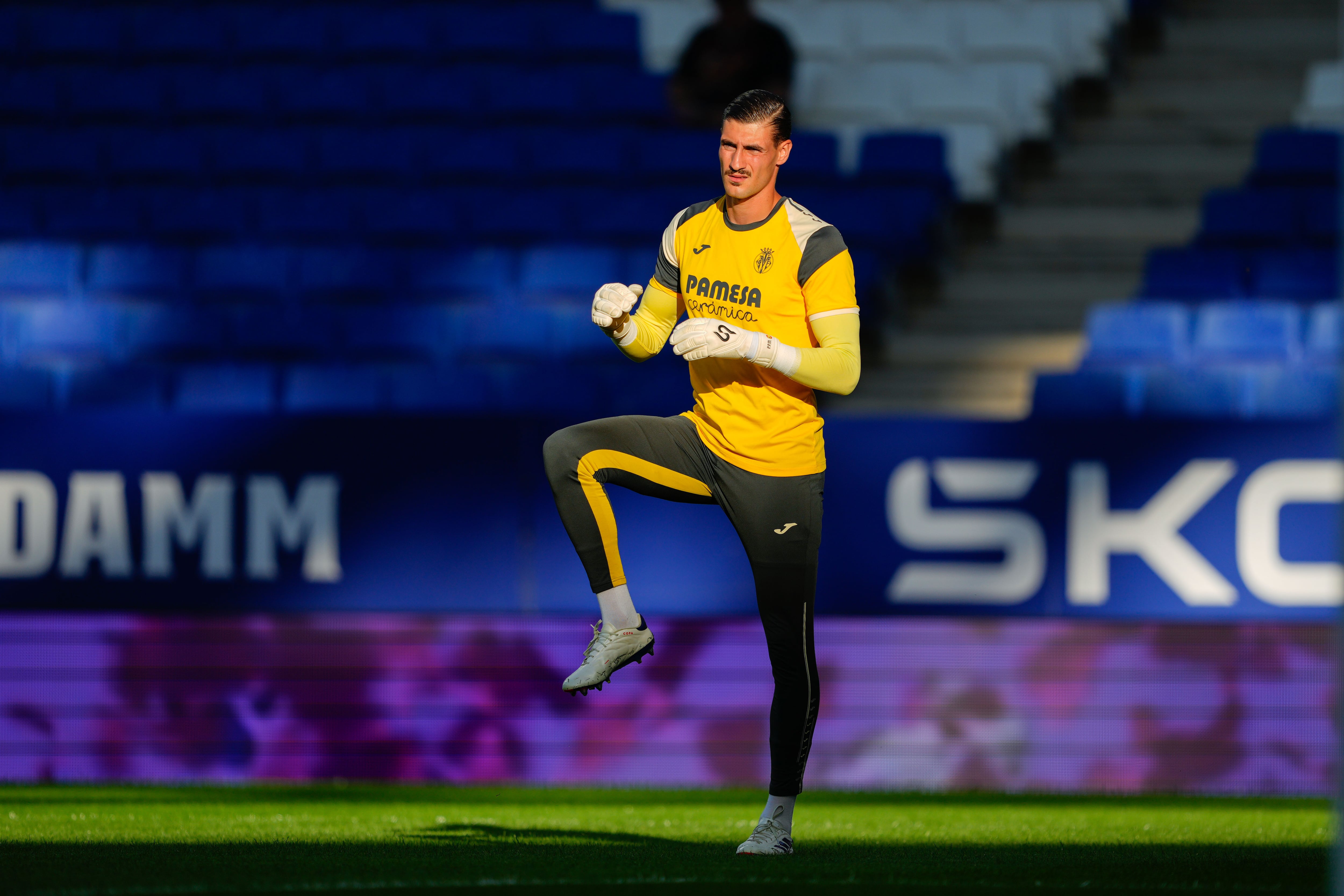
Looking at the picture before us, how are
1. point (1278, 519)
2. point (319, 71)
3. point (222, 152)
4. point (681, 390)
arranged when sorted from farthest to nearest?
point (319, 71), point (222, 152), point (681, 390), point (1278, 519)

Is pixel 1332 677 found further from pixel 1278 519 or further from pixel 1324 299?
pixel 1324 299

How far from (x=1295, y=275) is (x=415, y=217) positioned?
425 cm

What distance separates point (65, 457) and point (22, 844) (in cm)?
222

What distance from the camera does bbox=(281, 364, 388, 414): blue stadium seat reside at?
7254 mm

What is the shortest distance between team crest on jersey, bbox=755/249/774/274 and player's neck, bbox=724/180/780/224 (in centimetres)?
10

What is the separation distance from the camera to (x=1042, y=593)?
650 centimetres

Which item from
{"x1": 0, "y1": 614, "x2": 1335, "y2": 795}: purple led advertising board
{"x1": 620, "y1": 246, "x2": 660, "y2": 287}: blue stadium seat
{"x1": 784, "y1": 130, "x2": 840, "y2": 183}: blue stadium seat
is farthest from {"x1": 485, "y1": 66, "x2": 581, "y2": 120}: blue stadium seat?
{"x1": 0, "y1": 614, "x2": 1335, "y2": 795}: purple led advertising board

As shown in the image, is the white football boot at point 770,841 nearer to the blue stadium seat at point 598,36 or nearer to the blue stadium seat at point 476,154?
the blue stadium seat at point 476,154

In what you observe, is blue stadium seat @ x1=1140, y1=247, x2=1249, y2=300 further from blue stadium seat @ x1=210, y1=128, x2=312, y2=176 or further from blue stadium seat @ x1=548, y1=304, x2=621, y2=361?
blue stadium seat @ x1=210, y1=128, x2=312, y2=176

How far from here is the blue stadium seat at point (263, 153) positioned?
28.8 ft

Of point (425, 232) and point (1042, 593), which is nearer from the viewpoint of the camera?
point (1042, 593)

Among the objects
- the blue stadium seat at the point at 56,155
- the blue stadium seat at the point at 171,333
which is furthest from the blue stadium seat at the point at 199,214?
the blue stadium seat at the point at 171,333

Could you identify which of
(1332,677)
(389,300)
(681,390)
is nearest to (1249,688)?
(1332,677)

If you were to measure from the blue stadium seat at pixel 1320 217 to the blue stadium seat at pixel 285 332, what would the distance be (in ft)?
15.3
